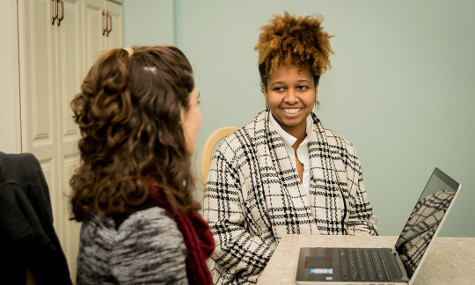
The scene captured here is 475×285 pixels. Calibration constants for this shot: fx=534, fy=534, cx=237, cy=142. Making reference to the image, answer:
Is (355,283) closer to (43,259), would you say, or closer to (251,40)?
(43,259)

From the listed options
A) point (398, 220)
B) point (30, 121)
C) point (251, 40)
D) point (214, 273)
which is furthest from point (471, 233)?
point (30, 121)

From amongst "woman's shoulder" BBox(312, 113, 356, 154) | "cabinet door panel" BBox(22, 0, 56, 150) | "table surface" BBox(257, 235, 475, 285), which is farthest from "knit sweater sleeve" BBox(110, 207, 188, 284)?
"cabinet door panel" BBox(22, 0, 56, 150)

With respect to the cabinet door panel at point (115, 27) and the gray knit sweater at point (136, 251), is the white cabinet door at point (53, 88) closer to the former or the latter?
the cabinet door panel at point (115, 27)

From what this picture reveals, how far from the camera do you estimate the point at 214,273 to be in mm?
1671

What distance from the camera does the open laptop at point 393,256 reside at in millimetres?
1066

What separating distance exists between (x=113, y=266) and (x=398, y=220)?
235 centimetres

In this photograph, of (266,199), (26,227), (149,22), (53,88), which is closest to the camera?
(26,227)

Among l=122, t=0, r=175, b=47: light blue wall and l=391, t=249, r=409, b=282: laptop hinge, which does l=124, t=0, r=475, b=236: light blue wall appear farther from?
l=391, t=249, r=409, b=282: laptop hinge

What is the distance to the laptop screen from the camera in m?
1.07

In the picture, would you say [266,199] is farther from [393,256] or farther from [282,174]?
[393,256]

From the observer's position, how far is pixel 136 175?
92 centimetres

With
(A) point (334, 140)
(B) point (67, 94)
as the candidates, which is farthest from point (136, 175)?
(B) point (67, 94)

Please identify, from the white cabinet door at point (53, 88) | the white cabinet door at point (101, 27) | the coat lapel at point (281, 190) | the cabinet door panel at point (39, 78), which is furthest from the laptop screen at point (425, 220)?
the white cabinet door at point (101, 27)

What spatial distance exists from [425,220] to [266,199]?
23.0 inches
